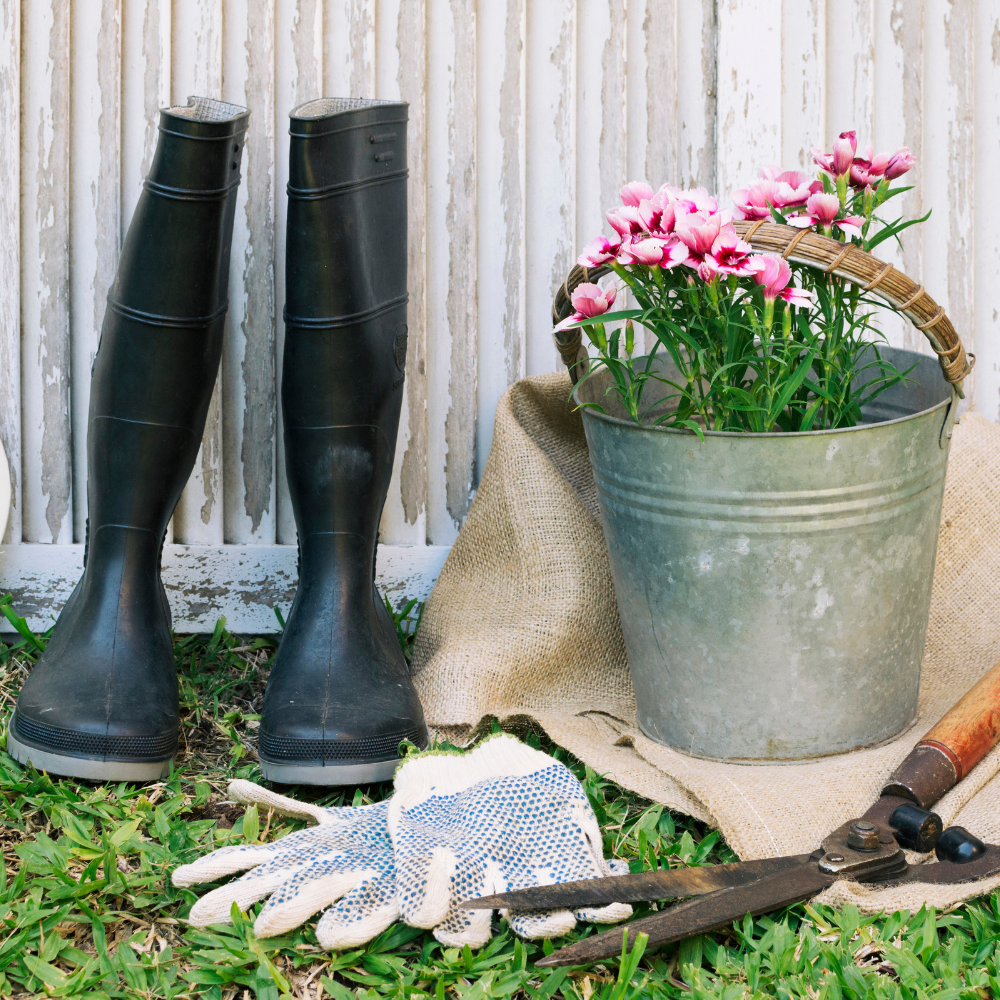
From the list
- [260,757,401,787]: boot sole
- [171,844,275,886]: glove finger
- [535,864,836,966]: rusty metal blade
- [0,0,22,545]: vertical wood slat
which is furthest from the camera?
[0,0,22,545]: vertical wood slat

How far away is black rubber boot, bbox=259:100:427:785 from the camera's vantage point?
4.69 ft

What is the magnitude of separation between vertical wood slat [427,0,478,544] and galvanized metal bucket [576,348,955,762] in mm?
470

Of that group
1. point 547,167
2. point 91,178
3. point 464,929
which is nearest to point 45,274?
point 91,178

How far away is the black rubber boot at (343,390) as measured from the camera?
1431 mm

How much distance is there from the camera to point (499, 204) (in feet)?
6.03

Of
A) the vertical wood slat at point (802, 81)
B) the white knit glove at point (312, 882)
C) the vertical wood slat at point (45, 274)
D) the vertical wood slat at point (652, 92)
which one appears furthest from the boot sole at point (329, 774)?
the vertical wood slat at point (802, 81)

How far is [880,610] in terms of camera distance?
4.47ft

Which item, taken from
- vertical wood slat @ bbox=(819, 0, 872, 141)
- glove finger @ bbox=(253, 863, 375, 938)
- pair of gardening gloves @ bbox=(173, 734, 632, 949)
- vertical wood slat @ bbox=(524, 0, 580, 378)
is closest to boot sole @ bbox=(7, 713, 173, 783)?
pair of gardening gloves @ bbox=(173, 734, 632, 949)

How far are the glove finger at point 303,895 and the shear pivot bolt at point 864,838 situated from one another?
50 cm

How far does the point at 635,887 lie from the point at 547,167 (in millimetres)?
1265

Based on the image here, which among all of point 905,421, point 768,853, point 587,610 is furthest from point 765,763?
point 905,421

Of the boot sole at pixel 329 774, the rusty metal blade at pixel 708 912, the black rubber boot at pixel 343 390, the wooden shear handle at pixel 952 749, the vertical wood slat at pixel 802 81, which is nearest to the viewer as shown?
the rusty metal blade at pixel 708 912

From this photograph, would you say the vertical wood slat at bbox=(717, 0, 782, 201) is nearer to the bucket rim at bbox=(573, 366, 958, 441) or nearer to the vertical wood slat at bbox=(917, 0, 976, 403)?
the vertical wood slat at bbox=(917, 0, 976, 403)

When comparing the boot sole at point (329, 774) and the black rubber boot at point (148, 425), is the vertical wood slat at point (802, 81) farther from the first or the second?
the boot sole at point (329, 774)
